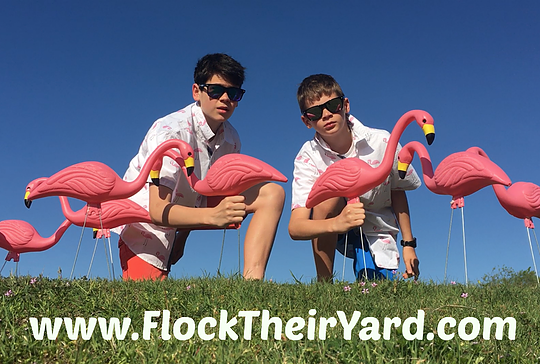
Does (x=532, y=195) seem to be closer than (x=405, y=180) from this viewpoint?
Yes

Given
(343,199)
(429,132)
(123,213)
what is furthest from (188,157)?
(429,132)

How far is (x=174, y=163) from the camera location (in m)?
6.36

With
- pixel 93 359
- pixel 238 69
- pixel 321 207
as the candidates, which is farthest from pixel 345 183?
pixel 93 359

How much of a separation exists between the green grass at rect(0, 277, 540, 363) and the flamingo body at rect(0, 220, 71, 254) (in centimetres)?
423

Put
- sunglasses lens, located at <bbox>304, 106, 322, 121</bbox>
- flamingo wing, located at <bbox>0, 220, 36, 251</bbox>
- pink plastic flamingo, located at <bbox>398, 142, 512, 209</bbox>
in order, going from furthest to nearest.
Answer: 1. flamingo wing, located at <bbox>0, 220, 36, 251</bbox>
2. sunglasses lens, located at <bbox>304, 106, 322, 121</bbox>
3. pink plastic flamingo, located at <bbox>398, 142, 512, 209</bbox>

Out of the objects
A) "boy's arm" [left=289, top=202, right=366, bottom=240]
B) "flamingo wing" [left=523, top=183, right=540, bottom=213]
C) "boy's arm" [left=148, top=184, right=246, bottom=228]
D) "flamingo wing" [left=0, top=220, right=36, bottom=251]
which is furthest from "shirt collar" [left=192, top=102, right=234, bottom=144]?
"flamingo wing" [left=0, top=220, right=36, bottom=251]

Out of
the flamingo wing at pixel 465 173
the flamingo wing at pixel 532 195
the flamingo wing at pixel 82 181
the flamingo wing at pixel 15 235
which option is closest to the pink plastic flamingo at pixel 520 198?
the flamingo wing at pixel 532 195

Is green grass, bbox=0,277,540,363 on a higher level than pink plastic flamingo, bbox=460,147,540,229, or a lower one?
lower

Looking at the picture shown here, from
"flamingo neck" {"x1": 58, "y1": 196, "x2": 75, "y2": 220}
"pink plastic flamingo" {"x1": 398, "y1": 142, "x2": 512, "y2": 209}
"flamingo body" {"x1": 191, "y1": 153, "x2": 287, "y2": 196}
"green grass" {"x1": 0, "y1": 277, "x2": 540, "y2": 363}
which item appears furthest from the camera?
"flamingo neck" {"x1": 58, "y1": 196, "x2": 75, "y2": 220}

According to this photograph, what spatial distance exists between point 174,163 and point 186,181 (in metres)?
0.29

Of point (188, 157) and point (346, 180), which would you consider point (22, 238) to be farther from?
point (346, 180)

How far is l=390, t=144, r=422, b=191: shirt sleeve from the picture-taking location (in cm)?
685

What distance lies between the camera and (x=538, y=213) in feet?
20.5

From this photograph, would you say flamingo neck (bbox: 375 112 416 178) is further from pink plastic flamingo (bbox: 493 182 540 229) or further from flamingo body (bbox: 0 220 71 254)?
flamingo body (bbox: 0 220 71 254)
